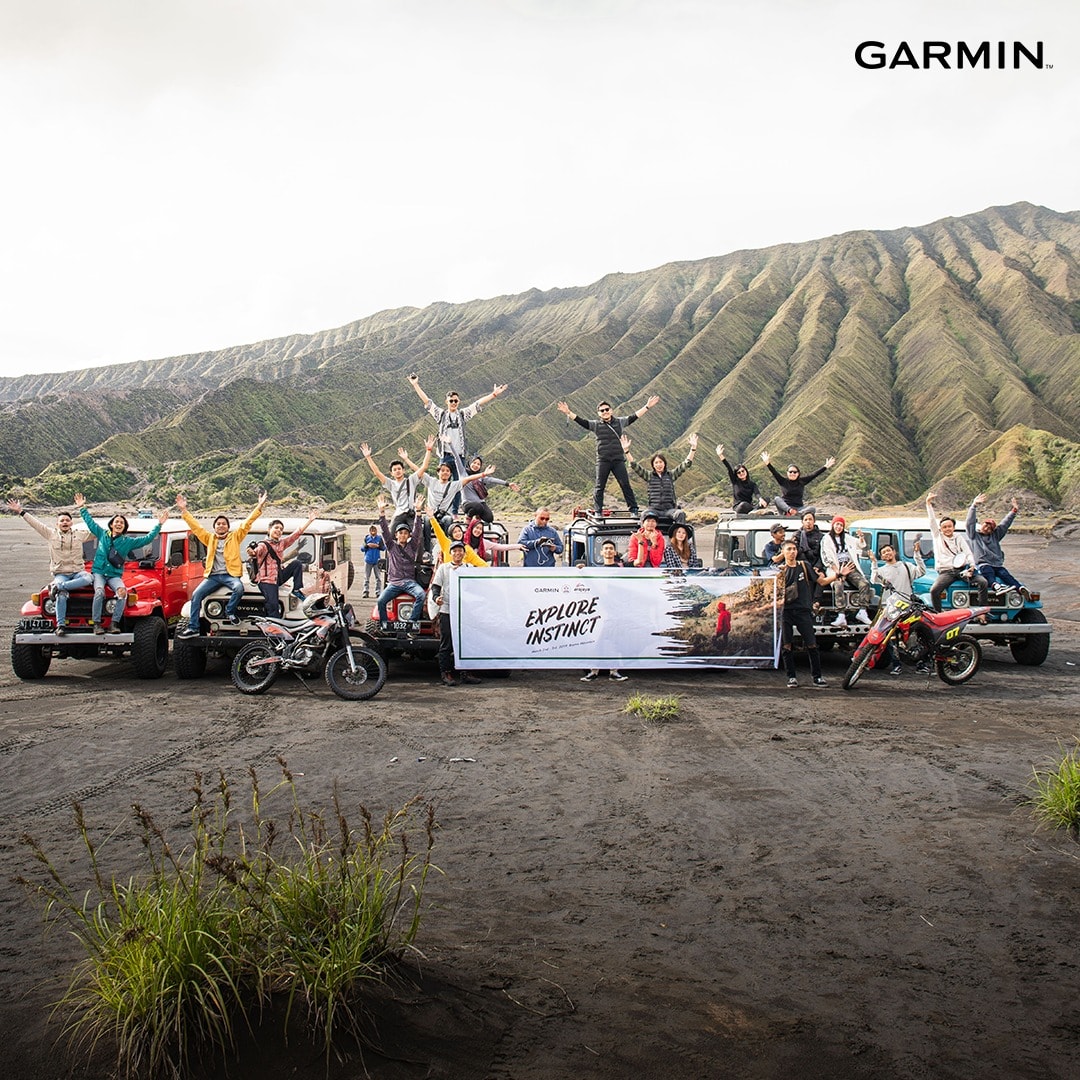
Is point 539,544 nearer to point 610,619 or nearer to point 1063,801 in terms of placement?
point 610,619

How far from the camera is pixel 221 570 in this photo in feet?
42.6

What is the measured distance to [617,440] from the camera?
1515cm

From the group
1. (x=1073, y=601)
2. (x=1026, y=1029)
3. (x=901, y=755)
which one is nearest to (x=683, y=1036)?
(x=1026, y=1029)

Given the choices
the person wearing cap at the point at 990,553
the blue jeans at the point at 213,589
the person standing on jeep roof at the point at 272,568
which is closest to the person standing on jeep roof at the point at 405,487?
the person standing on jeep roof at the point at 272,568

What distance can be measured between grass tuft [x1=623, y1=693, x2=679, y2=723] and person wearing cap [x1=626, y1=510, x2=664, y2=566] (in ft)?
9.21

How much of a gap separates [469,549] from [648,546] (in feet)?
8.31

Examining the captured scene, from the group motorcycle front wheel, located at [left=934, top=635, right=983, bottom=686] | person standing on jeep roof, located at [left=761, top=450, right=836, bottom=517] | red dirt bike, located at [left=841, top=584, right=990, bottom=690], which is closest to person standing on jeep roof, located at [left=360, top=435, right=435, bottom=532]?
person standing on jeep roof, located at [left=761, top=450, right=836, bottom=517]

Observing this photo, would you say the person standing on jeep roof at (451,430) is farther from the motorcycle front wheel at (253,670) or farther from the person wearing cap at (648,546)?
the motorcycle front wheel at (253,670)

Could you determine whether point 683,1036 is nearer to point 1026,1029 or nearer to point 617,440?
point 1026,1029

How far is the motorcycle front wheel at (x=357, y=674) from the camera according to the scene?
37.6 feet

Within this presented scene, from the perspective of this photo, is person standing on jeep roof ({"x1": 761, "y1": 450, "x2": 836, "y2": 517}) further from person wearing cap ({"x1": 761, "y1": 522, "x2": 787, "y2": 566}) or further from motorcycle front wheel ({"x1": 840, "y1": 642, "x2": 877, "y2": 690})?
motorcycle front wheel ({"x1": 840, "y1": 642, "x2": 877, "y2": 690})

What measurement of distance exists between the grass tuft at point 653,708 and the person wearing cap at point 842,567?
3.79m

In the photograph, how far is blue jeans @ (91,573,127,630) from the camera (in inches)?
498

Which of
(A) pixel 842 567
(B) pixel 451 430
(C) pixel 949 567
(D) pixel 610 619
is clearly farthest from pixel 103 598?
(C) pixel 949 567
